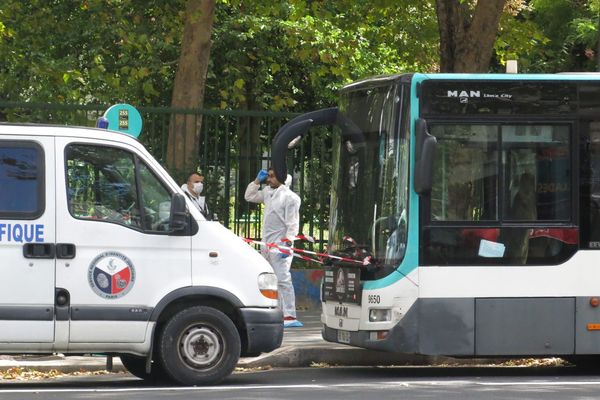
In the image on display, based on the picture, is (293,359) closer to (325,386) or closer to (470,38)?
(325,386)

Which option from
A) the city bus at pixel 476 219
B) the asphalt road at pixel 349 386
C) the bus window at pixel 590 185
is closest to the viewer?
the asphalt road at pixel 349 386

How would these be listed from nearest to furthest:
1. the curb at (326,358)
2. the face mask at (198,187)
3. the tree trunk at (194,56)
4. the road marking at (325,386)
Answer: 1. the road marking at (325,386)
2. the curb at (326,358)
3. the face mask at (198,187)
4. the tree trunk at (194,56)

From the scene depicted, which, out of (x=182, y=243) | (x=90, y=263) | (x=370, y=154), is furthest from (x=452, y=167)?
(x=90, y=263)

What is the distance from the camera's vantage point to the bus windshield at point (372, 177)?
12.0 metres

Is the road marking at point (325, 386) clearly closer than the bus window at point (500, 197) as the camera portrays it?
Yes

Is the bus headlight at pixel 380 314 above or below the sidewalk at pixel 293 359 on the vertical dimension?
above

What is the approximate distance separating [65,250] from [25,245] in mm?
319

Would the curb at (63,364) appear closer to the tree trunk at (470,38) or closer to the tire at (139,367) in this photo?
the tire at (139,367)

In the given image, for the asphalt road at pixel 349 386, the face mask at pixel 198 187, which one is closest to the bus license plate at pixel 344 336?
the asphalt road at pixel 349 386

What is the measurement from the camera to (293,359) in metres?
13.4

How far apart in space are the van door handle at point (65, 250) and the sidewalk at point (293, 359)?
1899mm

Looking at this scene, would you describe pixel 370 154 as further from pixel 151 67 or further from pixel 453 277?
pixel 151 67

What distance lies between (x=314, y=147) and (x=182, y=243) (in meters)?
7.07

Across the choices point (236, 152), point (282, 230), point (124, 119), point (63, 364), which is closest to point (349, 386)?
point (63, 364)
